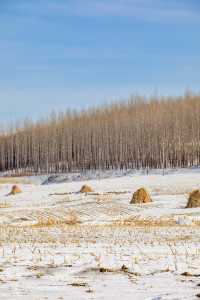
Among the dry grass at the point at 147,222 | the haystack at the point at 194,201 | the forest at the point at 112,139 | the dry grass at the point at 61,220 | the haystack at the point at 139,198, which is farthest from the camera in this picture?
the forest at the point at 112,139

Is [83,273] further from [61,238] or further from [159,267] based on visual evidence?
[61,238]

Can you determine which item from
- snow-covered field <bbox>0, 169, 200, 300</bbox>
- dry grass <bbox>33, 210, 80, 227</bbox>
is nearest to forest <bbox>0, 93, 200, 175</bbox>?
dry grass <bbox>33, 210, 80, 227</bbox>

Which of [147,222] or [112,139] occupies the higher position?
[112,139]

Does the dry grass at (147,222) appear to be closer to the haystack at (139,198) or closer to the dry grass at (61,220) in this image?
the dry grass at (61,220)

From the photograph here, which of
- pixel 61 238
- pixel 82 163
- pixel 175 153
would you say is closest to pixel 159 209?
pixel 61 238

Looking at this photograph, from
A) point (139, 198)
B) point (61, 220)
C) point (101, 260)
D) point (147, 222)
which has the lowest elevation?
point (61, 220)

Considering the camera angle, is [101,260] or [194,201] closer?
[101,260]

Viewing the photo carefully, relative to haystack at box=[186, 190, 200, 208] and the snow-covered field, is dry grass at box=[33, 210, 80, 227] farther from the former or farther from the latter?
haystack at box=[186, 190, 200, 208]

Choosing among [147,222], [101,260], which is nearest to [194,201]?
[147,222]

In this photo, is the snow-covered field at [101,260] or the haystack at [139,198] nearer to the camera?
the snow-covered field at [101,260]

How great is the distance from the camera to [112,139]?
324 ft

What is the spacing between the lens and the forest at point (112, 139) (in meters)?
91.2

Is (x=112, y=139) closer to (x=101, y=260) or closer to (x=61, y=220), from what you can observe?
(x=61, y=220)

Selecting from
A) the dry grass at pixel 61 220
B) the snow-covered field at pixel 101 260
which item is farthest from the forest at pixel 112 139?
the snow-covered field at pixel 101 260
